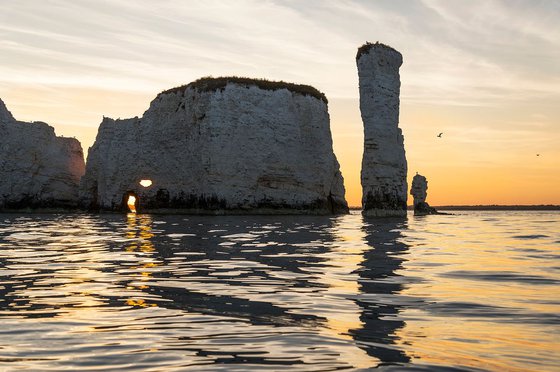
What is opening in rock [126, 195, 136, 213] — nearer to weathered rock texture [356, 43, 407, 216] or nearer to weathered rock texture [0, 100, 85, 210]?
weathered rock texture [0, 100, 85, 210]

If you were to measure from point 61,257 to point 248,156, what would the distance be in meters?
34.4

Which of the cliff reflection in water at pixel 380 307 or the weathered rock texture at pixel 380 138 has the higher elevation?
the weathered rock texture at pixel 380 138

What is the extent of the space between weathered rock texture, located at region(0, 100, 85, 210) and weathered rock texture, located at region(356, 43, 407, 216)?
98.5ft

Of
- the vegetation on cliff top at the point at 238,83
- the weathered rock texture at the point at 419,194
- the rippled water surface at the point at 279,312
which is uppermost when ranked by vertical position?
the vegetation on cliff top at the point at 238,83

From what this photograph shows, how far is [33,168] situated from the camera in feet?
180

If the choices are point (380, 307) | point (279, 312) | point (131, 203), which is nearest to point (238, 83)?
point (131, 203)

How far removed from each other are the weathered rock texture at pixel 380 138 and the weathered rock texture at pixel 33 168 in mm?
30033

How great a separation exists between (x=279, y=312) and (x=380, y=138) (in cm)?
3440

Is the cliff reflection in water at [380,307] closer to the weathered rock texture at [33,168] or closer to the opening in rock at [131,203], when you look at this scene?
the opening in rock at [131,203]

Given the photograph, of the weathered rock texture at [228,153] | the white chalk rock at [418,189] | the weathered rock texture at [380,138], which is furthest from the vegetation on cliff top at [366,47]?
the white chalk rock at [418,189]

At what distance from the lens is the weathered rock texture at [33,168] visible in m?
53.8

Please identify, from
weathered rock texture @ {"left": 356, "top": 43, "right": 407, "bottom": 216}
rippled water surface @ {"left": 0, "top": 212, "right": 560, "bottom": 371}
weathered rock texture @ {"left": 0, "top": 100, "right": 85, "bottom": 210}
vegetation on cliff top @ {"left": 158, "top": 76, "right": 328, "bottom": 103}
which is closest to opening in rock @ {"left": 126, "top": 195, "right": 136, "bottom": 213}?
weathered rock texture @ {"left": 0, "top": 100, "right": 85, "bottom": 210}

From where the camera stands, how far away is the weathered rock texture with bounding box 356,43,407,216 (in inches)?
1543

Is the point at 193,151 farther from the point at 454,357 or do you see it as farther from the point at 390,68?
the point at 454,357
